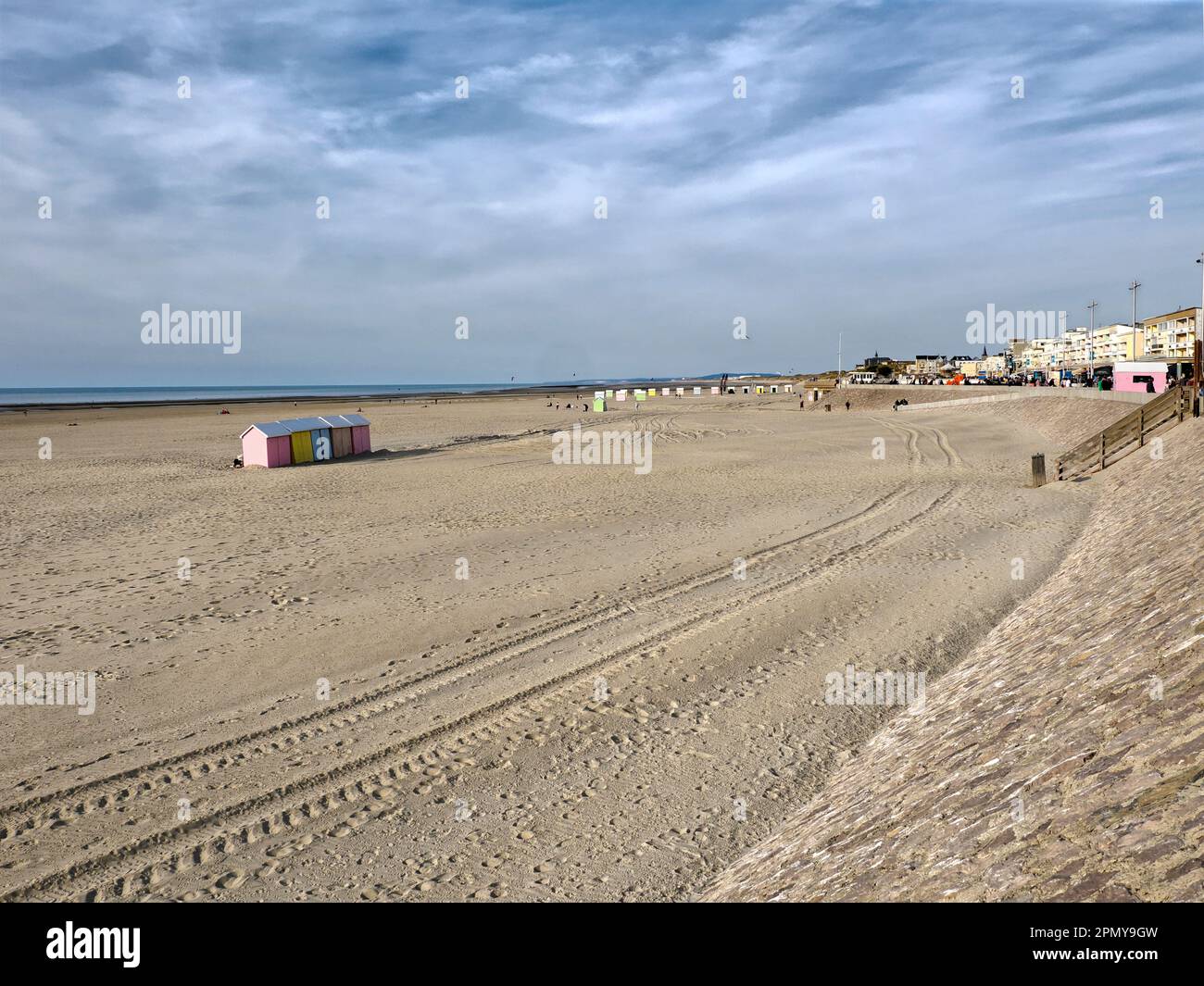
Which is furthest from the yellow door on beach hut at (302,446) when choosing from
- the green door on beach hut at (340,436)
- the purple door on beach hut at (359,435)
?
the purple door on beach hut at (359,435)

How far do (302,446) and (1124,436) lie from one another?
31531 mm

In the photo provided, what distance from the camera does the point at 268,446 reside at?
104 feet

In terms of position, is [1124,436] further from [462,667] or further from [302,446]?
[302,446]

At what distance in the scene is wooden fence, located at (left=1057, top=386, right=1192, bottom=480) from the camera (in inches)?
953

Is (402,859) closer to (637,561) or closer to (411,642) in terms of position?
(411,642)

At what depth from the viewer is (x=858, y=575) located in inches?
569

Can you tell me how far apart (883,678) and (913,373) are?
15062 centimetres

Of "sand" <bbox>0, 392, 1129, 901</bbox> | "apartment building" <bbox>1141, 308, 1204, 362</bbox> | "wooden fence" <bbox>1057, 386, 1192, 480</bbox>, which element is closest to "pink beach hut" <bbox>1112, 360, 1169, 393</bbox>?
"wooden fence" <bbox>1057, 386, 1192, 480</bbox>
